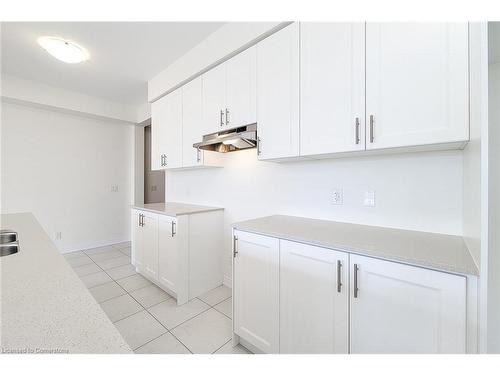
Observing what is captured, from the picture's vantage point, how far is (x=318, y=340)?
3.84ft

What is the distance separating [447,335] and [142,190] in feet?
15.3

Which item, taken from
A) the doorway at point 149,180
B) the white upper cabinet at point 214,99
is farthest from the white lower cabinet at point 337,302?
the doorway at point 149,180

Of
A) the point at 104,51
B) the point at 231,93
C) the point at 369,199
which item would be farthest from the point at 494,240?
the point at 104,51

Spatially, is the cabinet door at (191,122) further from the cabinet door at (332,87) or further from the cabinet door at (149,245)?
the cabinet door at (332,87)

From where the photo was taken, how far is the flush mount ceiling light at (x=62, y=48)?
2.11m

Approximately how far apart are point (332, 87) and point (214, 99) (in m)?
1.18

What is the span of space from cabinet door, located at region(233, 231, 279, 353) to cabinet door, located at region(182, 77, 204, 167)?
1.22 metres

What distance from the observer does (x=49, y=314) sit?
0.54m

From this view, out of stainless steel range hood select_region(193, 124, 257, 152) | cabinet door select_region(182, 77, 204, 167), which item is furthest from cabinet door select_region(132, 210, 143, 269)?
stainless steel range hood select_region(193, 124, 257, 152)

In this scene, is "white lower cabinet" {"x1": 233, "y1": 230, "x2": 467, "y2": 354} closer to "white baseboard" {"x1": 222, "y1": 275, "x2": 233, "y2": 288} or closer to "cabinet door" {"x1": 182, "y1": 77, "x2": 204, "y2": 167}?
"white baseboard" {"x1": 222, "y1": 275, "x2": 233, "y2": 288}

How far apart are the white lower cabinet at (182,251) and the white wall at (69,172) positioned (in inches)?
74.3

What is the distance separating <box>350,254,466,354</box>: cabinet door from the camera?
84 cm

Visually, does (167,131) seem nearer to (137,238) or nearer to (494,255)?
(137,238)
